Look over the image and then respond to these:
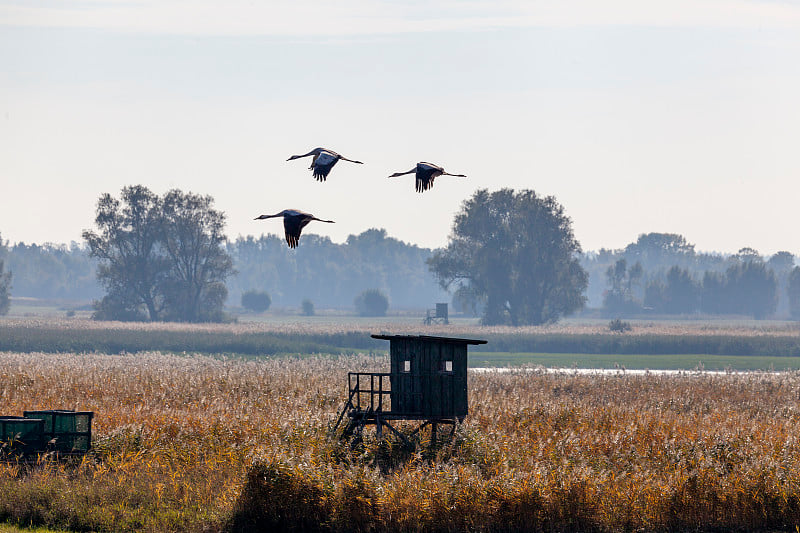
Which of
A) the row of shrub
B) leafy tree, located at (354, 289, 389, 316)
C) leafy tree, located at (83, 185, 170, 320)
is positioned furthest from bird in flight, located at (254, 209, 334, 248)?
leafy tree, located at (354, 289, 389, 316)

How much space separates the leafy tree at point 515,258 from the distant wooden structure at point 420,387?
98.9 m

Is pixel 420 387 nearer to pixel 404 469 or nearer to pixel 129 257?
pixel 404 469

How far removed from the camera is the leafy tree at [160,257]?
12288 centimetres

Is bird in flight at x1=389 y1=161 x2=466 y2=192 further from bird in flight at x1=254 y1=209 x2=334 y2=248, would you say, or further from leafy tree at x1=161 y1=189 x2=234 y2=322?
leafy tree at x1=161 y1=189 x2=234 y2=322

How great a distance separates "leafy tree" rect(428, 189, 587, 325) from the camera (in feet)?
428

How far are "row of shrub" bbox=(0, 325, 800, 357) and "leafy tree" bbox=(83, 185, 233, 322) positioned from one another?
27.3m

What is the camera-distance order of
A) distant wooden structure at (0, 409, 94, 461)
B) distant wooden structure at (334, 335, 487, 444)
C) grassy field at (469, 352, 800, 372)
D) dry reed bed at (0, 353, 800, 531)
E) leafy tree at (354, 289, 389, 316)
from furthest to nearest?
leafy tree at (354, 289, 389, 316) < grassy field at (469, 352, 800, 372) < distant wooden structure at (334, 335, 487, 444) < distant wooden structure at (0, 409, 94, 461) < dry reed bed at (0, 353, 800, 531)

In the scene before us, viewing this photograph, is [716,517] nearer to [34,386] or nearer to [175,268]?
[34,386]

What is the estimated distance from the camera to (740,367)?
77875 mm

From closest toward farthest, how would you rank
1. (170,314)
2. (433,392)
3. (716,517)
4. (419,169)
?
1. (419,169)
2. (716,517)
3. (433,392)
4. (170,314)

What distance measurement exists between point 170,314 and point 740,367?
70.1 metres

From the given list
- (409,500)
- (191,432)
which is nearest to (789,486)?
(409,500)

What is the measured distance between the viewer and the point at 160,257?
12481 cm

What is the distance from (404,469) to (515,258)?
106m
